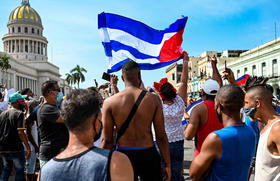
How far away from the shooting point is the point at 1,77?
63.8 meters

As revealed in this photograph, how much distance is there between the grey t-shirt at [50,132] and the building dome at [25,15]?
103308 mm

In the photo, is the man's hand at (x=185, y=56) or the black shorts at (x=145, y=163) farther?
the man's hand at (x=185, y=56)

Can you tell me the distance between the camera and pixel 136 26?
5988mm

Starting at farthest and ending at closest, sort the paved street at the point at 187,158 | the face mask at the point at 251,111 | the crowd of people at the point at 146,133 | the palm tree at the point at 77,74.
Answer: the palm tree at the point at 77,74
the paved street at the point at 187,158
the face mask at the point at 251,111
the crowd of people at the point at 146,133

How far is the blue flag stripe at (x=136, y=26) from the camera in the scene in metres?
5.73

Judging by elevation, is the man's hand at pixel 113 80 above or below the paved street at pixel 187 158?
above

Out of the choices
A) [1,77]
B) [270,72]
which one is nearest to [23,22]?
[1,77]

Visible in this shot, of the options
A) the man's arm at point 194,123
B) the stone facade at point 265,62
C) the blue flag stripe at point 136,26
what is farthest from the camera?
the stone facade at point 265,62

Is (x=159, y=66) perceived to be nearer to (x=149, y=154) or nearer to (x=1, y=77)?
(x=149, y=154)

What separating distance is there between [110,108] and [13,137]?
2508mm

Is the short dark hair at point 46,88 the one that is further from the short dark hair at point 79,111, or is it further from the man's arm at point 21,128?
the short dark hair at point 79,111

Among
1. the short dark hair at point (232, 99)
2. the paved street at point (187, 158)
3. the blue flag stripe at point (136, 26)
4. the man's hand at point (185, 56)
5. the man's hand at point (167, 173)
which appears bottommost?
the paved street at point (187, 158)

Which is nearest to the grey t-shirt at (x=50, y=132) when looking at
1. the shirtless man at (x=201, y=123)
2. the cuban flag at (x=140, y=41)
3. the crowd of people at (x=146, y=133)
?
the crowd of people at (x=146, y=133)

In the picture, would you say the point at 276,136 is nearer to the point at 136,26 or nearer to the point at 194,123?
the point at 194,123
